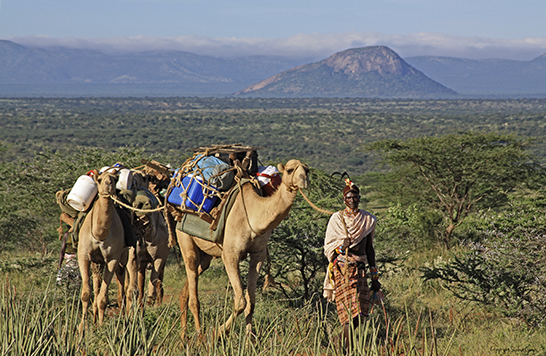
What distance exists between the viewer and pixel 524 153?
61.5ft

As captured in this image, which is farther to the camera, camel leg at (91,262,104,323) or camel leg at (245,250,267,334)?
camel leg at (91,262,104,323)

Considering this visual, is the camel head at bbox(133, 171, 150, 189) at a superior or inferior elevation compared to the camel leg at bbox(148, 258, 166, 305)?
superior

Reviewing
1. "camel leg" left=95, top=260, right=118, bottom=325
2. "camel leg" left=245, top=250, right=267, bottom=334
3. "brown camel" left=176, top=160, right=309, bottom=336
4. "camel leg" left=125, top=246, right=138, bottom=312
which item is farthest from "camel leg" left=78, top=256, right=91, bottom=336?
"camel leg" left=245, top=250, right=267, bottom=334

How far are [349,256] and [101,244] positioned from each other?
10.1 feet

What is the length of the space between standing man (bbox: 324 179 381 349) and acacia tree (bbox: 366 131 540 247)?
40.1 ft

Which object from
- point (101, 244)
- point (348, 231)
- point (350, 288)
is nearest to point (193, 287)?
point (101, 244)

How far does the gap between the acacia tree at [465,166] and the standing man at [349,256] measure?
1222 centimetres

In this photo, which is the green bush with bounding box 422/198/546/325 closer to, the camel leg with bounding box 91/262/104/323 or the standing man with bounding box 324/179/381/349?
the standing man with bounding box 324/179/381/349

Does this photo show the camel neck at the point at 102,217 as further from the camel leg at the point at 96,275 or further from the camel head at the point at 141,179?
the camel head at the point at 141,179

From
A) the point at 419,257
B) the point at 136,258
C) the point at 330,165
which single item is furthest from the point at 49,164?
the point at 330,165

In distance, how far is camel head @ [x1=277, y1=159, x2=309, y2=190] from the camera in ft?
16.9

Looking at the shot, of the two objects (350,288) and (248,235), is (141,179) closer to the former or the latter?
(248,235)

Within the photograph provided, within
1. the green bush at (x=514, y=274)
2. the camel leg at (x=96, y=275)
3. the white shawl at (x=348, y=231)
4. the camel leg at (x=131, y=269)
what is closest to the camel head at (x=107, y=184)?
the camel leg at (x=96, y=275)

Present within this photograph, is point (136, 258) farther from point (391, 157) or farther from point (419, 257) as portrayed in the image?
point (391, 157)
